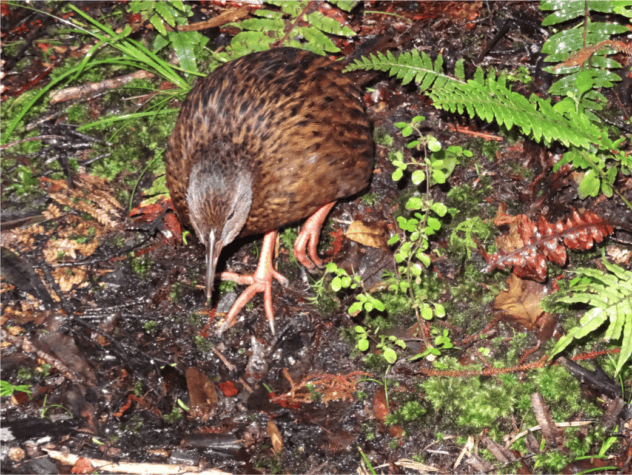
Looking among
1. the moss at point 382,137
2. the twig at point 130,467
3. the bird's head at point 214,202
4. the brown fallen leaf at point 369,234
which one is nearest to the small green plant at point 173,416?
the twig at point 130,467

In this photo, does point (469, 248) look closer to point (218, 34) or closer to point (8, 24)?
point (218, 34)

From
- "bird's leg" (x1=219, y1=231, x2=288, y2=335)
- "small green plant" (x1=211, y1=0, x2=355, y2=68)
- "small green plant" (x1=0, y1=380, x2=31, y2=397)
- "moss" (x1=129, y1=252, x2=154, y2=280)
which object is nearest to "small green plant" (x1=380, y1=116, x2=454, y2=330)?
"bird's leg" (x1=219, y1=231, x2=288, y2=335)

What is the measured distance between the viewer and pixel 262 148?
4.01m

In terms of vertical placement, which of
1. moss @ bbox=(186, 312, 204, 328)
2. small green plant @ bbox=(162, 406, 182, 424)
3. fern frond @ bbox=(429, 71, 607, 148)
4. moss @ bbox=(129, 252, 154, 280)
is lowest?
small green plant @ bbox=(162, 406, 182, 424)

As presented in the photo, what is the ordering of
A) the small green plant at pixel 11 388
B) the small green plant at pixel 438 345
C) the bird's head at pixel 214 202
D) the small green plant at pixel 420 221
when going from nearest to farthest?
the small green plant at pixel 420 221 < the bird's head at pixel 214 202 < the small green plant at pixel 438 345 < the small green plant at pixel 11 388

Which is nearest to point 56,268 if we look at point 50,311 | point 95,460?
point 50,311

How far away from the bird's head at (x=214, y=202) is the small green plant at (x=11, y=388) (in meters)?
1.86

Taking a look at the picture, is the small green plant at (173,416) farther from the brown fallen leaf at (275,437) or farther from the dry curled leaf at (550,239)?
the dry curled leaf at (550,239)

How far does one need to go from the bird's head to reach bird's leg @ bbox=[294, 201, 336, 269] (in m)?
0.77

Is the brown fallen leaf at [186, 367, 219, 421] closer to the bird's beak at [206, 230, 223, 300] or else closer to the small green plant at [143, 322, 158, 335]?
the small green plant at [143, 322, 158, 335]

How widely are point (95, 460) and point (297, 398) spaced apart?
1606 mm

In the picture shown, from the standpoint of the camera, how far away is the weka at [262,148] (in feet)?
12.8

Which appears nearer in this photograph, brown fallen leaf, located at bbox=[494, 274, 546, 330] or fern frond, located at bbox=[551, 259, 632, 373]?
fern frond, located at bbox=[551, 259, 632, 373]

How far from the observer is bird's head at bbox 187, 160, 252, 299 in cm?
383
